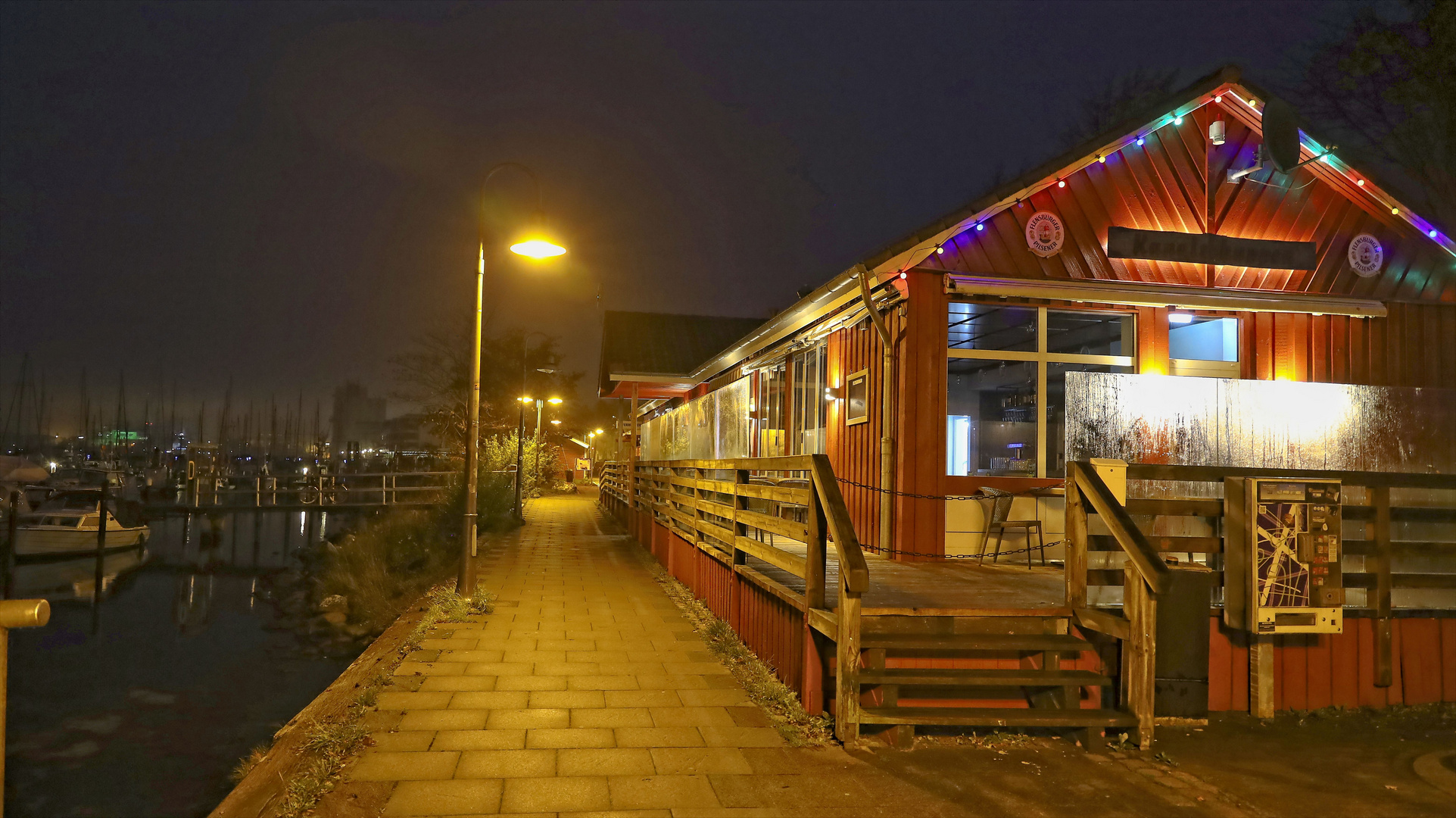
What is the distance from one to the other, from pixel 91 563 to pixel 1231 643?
33.7m

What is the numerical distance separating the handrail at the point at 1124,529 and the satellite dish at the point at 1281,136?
5.40 m

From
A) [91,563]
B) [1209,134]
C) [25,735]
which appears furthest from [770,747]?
[91,563]

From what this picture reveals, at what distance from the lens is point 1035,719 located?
5488mm

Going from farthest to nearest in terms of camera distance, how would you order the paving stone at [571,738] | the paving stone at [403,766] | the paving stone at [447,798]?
the paving stone at [571,738] < the paving stone at [403,766] < the paving stone at [447,798]

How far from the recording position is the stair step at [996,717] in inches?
215

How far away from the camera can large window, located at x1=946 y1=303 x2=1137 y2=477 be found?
975 centimetres

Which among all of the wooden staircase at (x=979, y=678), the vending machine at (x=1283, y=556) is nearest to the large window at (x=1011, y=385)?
the vending machine at (x=1283, y=556)

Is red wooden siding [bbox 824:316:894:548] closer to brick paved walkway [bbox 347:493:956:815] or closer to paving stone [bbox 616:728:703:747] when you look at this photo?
brick paved walkway [bbox 347:493:956:815]

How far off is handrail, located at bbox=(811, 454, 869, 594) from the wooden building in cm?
333

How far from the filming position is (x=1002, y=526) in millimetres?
9023

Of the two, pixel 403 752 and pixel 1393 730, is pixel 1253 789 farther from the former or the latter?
pixel 403 752

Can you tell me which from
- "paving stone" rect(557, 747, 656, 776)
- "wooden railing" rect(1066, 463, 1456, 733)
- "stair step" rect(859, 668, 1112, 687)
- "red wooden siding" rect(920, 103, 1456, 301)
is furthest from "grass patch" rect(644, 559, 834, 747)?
"red wooden siding" rect(920, 103, 1456, 301)

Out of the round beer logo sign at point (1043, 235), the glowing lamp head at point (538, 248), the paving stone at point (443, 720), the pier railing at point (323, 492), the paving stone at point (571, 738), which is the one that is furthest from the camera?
the pier railing at point (323, 492)

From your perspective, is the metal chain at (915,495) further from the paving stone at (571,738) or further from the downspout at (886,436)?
the paving stone at (571,738)
